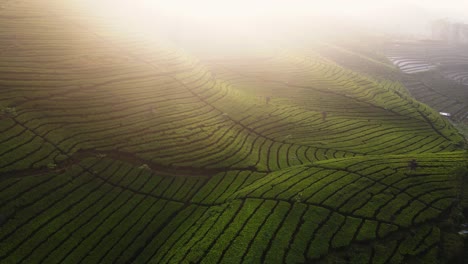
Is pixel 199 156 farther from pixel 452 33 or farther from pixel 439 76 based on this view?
pixel 452 33

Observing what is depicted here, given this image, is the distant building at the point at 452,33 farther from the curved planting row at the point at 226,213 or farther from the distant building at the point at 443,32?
the curved planting row at the point at 226,213

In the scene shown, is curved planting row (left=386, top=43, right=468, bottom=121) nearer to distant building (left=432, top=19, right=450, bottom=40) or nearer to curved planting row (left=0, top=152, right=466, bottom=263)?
distant building (left=432, top=19, right=450, bottom=40)

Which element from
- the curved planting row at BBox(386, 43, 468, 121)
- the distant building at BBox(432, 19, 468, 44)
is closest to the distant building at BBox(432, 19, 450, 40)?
the distant building at BBox(432, 19, 468, 44)

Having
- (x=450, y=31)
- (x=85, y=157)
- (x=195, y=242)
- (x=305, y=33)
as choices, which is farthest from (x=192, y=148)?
(x=450, y=31)

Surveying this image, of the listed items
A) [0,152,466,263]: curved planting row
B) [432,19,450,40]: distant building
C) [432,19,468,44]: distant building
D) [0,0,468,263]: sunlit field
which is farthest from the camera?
[432,19,450,40]: distant building

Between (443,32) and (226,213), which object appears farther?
(443,32)

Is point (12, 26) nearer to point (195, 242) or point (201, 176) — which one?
point (201, 176)

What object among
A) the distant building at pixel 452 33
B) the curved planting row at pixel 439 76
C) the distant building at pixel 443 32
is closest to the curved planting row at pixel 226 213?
the curved planting row at pixel 439 76

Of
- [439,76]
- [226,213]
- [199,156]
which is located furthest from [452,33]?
[226,213]

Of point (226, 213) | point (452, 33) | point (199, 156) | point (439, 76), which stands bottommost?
point (199, 156)
